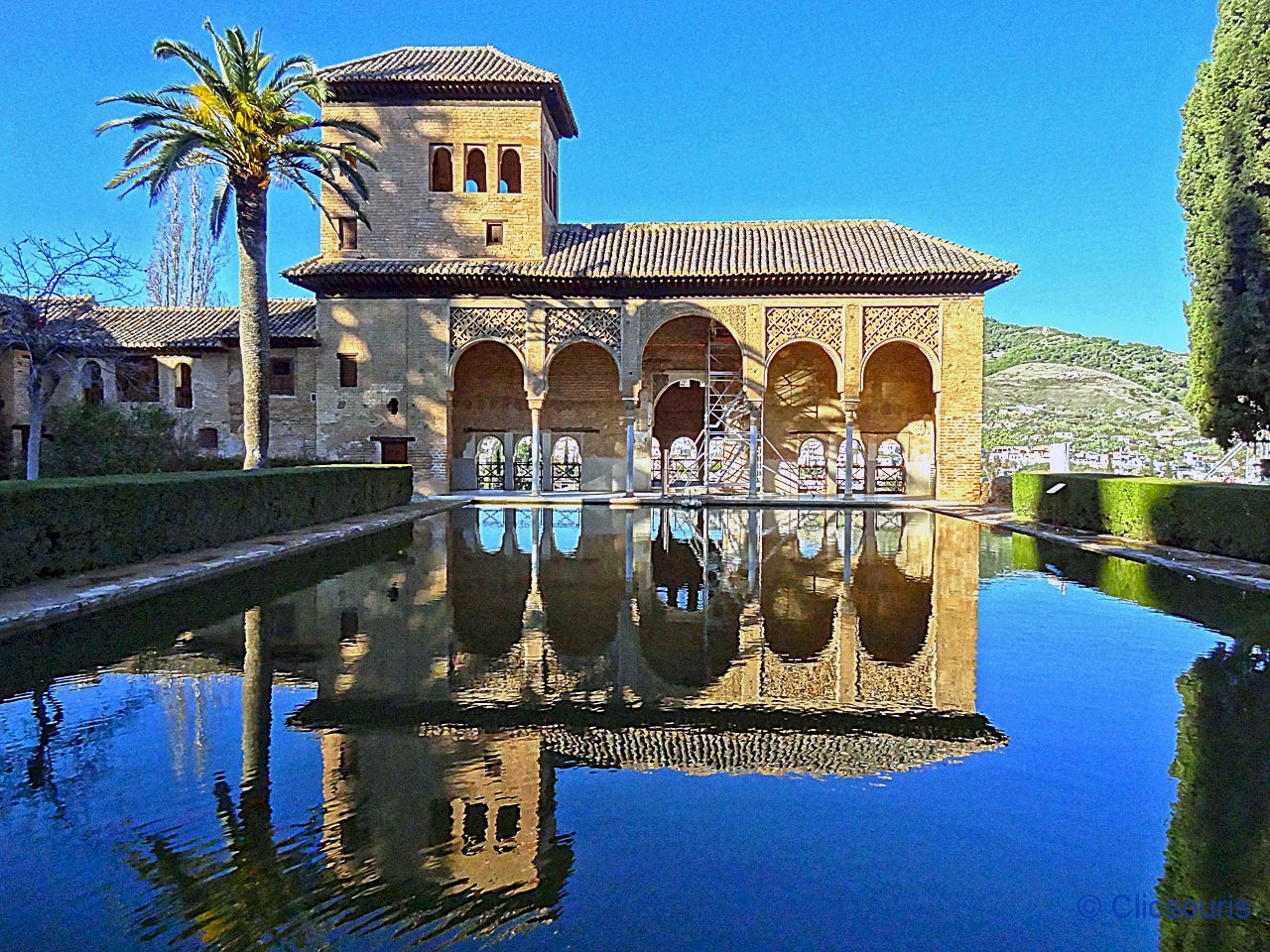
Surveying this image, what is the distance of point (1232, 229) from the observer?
14875mm

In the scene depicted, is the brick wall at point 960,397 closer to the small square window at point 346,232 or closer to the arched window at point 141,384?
the small square window at point 346,232

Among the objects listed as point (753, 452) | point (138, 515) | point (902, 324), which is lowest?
point (138, 515)

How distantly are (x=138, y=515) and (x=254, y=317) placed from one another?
871 cm

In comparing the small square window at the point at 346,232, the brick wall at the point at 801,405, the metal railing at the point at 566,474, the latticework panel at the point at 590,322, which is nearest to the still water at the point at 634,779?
the latticework panel at the point at 590,322

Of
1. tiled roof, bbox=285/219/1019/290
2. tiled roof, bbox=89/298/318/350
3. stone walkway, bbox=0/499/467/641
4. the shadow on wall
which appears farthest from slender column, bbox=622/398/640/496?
the shadow on wall

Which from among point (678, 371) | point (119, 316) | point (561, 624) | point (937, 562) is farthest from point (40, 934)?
point (119, 316)

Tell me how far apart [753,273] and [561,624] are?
17610mm

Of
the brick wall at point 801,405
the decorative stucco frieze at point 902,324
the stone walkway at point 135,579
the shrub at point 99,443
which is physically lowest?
the stone walkway at point 135,579

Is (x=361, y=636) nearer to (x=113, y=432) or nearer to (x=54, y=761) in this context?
(x=54, y=761)

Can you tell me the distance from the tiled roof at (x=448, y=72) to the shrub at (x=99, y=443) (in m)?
12.1

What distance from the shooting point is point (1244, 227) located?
14.8 m

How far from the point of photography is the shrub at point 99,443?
16.4 metres

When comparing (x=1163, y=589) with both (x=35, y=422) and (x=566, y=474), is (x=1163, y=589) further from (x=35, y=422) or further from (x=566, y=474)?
(x=566, y=474)

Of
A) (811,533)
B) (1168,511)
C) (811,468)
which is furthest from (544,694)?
(811,468)
